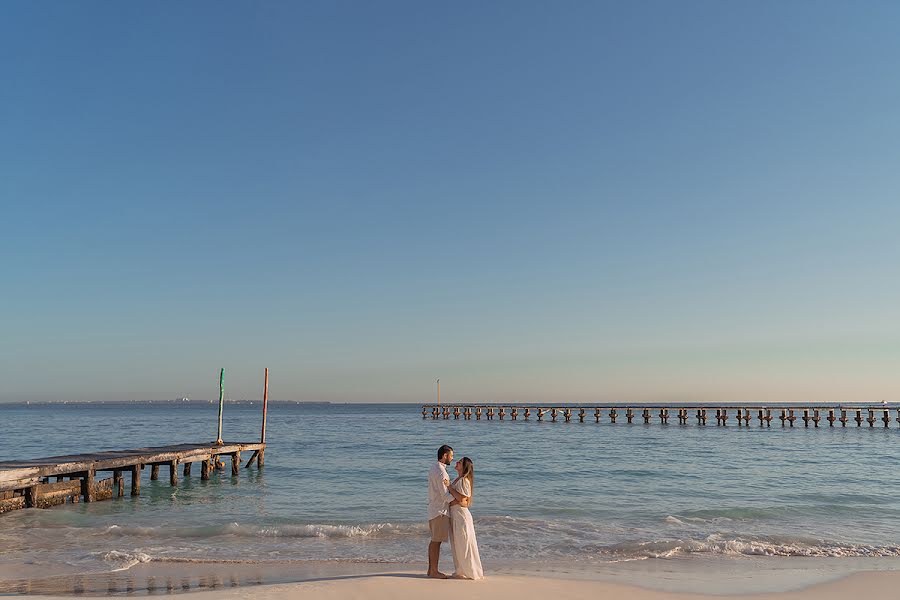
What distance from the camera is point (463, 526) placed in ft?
28.5

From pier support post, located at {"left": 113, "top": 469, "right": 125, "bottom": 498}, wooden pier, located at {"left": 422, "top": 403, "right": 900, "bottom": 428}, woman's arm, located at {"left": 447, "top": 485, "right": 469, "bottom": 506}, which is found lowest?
wooden pier, located at {"left": 422, "top": 403, "right": 900, "bottom": 428}

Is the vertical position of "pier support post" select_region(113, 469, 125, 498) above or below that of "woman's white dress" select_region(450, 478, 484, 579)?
below

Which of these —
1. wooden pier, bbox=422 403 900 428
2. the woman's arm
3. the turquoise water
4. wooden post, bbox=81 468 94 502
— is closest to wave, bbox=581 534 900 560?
the turquoise water

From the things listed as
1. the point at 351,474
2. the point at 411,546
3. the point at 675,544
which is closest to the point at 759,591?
the point at 675,544

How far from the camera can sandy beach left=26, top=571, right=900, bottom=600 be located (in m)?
8.21

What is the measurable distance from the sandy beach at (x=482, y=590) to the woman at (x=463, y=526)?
223 millimetres

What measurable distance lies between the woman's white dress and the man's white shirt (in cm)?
12

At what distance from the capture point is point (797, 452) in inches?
1314

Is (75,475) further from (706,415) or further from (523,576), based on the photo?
(706,415)

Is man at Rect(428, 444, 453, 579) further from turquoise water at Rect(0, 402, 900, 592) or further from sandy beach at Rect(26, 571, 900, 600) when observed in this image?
turquoise water at Rect(0, 402, 900, 592)

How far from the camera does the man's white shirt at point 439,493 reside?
875 cm

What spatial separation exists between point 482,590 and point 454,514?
97cm

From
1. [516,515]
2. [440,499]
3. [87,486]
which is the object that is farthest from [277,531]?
[87,486]

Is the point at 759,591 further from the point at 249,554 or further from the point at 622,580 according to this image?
the point at 249,554
